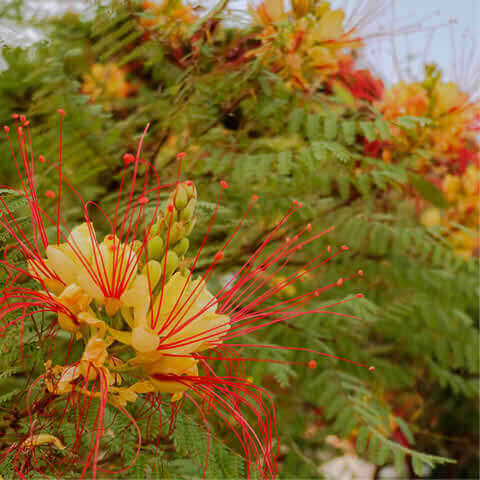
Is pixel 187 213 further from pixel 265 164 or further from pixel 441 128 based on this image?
pixel 441 128

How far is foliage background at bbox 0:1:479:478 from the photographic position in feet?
3.61

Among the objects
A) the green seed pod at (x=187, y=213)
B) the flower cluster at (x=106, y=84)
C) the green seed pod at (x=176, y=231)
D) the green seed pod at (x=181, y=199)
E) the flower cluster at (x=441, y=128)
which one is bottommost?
the flower cluster at (x=441, y=128)

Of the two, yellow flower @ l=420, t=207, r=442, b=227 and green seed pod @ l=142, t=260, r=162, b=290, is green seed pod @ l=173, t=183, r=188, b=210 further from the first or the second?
yellow flower @ l=420, t=207, r=442, b=227

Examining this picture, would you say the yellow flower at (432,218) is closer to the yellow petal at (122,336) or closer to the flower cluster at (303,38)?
the flower cluster at (303,38)

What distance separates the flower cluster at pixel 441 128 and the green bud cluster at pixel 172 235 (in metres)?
0.79

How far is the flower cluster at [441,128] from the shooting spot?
4.64 feet

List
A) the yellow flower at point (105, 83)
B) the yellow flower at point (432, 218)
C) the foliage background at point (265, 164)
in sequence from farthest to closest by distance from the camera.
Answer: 1. the yellow flower at point (432, 218)
2. the yellow flower at point (105, 83)
3. the foliage background at point (265, 164)

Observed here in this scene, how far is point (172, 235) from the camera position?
58 centimetres

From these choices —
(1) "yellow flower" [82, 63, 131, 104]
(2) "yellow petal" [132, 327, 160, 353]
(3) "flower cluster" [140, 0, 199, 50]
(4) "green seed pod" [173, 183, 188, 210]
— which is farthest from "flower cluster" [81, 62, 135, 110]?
(2) "yellow petal" [132, 327, 160, 353]

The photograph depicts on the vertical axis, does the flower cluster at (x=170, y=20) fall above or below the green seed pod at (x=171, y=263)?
above

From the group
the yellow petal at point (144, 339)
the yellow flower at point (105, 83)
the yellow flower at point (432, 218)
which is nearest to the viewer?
the yellow petal at point (144, 339)

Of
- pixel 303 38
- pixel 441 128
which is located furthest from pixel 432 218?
pixel 303 38

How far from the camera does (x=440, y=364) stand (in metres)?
1.84

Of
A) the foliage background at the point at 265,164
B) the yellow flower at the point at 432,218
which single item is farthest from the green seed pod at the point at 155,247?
the yellow flower at the point at 432,218
